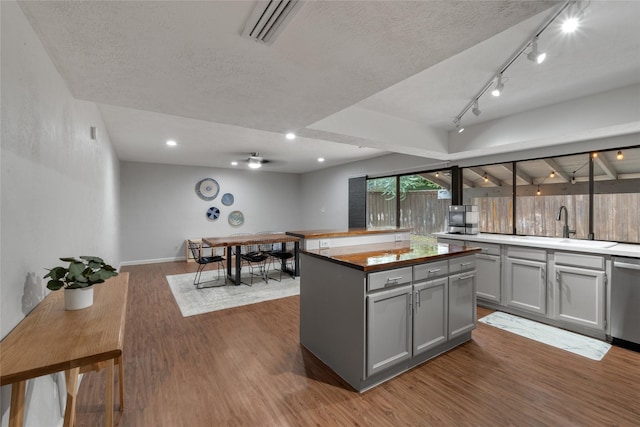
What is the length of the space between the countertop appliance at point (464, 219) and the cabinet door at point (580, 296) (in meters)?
1.08

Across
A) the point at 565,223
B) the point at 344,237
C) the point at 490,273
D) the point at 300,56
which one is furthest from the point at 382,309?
the point at 565,223

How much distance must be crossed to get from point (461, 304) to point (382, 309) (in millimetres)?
1066

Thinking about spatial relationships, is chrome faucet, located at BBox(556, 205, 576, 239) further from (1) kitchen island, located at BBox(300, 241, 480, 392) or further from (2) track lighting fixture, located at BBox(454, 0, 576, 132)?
(2) track lighting fixture, located at BBox(454, 0, 576, 132)

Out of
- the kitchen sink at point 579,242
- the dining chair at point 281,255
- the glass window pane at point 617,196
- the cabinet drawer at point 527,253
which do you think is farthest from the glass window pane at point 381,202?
the glass window pane at point 617,196

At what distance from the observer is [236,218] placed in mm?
7637

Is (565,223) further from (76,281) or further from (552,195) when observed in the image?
(76,281)

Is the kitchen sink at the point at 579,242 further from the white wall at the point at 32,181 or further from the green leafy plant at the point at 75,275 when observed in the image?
the white wall at the point at 32,181

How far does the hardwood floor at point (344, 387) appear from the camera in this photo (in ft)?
5.69

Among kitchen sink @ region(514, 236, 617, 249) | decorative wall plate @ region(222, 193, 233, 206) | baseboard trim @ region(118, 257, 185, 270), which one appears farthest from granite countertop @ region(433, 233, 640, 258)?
baseboard trim @ region(118, 257, 185, 270)

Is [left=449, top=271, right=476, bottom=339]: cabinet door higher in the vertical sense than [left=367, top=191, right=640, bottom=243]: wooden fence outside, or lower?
lower

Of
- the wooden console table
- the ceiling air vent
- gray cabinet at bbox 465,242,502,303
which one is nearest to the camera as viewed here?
the wooden console table

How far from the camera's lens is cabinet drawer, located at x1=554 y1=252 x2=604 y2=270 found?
273 centimetres

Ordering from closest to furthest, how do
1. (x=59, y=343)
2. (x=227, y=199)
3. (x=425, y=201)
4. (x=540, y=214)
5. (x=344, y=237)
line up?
(x=59, y=343)
(x=344, y=237)
(x=540, y=214)
(x=425, y=201)
(x=227, y=199)

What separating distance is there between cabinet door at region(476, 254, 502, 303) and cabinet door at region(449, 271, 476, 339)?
1.02 m
